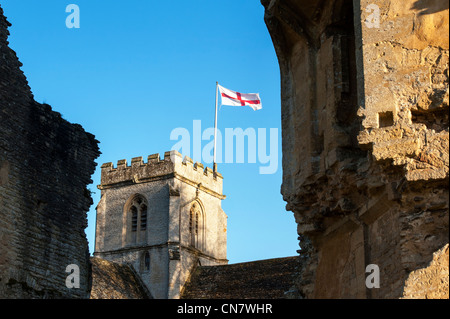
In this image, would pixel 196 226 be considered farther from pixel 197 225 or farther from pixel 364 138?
pixel 364 138

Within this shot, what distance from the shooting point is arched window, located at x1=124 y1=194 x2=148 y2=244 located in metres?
44.6

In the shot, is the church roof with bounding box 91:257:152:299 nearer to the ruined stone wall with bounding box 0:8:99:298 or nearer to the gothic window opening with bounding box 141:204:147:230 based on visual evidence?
the gothic window opening with bounding box 141:204:147:230

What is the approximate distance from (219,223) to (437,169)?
42.0m

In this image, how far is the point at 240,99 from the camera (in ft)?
127

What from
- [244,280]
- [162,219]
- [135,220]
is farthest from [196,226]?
[244,280]

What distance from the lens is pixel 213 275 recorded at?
134ft

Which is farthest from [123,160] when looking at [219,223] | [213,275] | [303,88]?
[303,88]

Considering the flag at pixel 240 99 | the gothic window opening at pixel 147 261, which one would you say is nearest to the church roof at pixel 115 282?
the gothic window opening at pixel 147 261

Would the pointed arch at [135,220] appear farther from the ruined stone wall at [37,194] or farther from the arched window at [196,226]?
the ruined stone wall at [37,194]

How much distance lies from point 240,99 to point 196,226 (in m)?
10.0

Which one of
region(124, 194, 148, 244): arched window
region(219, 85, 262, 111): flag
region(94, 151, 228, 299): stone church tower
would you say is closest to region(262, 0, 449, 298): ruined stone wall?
region(219, 85, 262, 111): flag

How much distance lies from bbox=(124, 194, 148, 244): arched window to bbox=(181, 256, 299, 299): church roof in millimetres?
4550

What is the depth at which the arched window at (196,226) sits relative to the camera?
44.8 m

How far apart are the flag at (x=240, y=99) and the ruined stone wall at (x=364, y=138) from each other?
30.0 meters
